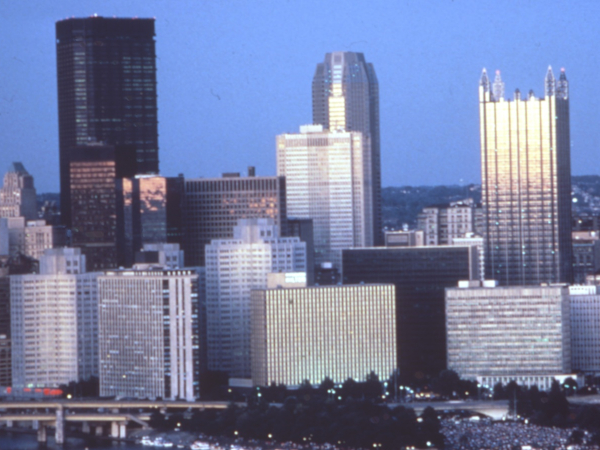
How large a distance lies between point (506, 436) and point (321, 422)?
368 inches

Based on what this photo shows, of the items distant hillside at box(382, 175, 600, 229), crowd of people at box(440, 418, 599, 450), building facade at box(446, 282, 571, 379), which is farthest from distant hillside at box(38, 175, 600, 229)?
crowd of people at box(440, 418, 599, 450)

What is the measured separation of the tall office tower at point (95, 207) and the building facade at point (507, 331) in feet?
93.6

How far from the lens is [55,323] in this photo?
12094cm

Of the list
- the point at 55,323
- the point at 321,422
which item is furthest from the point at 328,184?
the point at 321,422

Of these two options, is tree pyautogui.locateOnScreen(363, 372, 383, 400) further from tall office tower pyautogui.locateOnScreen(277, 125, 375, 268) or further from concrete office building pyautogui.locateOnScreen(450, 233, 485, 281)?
tall office tower pyautogui.locateOnScreen(277, 125, 375, 268)

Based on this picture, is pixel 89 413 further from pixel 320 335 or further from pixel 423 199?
pixel 423 199

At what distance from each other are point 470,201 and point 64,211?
39.4 m

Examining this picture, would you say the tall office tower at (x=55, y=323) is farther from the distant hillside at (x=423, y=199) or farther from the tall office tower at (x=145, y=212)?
the distant hillside at (x=423, y=199)

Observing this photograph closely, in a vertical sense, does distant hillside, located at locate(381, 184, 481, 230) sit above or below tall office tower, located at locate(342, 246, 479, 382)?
above

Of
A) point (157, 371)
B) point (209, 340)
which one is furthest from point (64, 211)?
point (157, 371)

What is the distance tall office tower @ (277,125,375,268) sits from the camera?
154500 mm

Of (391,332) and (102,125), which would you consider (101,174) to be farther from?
(391,332)

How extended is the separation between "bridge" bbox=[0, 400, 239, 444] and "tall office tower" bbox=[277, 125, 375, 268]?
47957mm

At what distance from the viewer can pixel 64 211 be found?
152 meters
